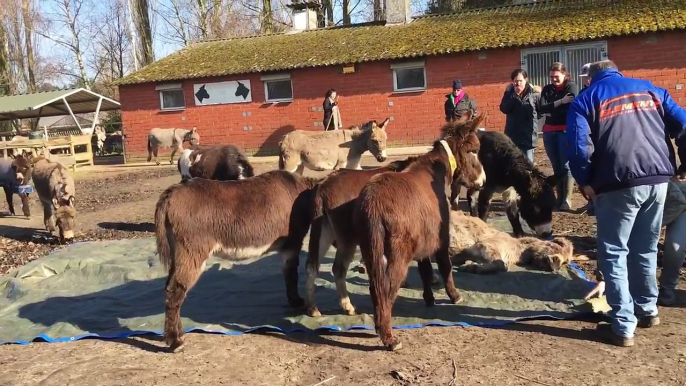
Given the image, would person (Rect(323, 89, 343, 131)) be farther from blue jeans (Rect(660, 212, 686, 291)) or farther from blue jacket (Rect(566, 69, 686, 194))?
blue jacket (Rect(566, 69, 686, 194))

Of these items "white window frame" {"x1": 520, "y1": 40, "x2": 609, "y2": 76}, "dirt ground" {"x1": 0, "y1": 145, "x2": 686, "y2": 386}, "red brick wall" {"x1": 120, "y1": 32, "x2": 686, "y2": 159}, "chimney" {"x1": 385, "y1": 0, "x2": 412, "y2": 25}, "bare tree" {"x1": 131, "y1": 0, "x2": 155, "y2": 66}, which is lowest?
"dirt ground" {"x1": 0, "y1": 145, "x2": 686, "y2": 386}

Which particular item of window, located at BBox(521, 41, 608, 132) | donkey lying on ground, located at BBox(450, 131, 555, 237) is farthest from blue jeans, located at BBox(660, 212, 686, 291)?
window, located at BBox(521, 41, 608, 132)

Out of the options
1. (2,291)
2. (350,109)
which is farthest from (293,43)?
(2,291)

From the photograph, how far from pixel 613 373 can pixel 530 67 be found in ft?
54.7

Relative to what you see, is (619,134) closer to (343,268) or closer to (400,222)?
(400,222)

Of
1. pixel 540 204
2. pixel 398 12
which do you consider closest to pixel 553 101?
pixel 540 204

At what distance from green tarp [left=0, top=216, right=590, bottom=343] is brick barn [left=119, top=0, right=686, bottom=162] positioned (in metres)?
13.9

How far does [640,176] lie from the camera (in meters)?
3.99

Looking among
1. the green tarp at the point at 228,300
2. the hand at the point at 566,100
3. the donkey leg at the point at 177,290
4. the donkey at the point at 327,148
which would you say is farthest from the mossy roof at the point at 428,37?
the donkey leg at the point at 177,290

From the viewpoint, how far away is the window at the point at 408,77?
66.0 ft

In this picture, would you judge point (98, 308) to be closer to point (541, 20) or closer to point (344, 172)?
point (344, 172)

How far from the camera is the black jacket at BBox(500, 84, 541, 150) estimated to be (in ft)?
27.4

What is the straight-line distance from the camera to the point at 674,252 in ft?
15.9

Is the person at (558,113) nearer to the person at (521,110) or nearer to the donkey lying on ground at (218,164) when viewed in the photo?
the person at (521,110)
